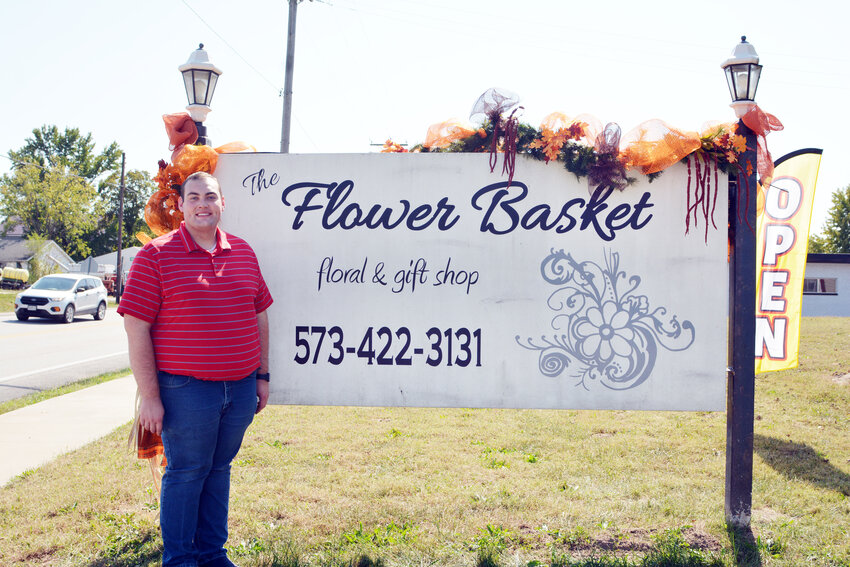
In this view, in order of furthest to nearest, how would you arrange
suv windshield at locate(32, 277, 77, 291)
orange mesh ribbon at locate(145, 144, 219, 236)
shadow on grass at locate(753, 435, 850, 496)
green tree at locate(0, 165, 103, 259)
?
green tree at locate(0, 165, 103, 259) → suv windshield at locate(32, 277, 77, 291) → shadow on grass at locate(753, 435, 850, 496) → orange mesh ribbon at locate(145, 144, 219, 236)

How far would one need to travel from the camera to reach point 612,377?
400 centimetres

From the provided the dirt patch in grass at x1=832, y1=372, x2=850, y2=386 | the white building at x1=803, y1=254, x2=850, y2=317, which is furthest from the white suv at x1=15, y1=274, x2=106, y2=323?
the white building at x1=803, y1=254, x2=850, y2=317

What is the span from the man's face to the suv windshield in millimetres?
20168

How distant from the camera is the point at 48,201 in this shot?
2304 inches

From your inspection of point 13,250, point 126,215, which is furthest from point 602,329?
point 126,215

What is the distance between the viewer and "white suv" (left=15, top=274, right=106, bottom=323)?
63.3 ft

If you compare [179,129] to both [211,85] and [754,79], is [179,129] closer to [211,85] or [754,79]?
[211,85]

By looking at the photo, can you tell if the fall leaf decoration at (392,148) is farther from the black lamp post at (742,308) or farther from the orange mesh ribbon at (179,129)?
the black lamp post at (742,308)

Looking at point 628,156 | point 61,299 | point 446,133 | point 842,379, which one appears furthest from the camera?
point 61,299

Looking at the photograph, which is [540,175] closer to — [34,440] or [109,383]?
[34,440]

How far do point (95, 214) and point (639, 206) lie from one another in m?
69.2

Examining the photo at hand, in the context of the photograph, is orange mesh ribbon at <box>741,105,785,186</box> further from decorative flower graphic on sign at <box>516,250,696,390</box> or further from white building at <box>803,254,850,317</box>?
white building at <box>803,254,850,317</box>

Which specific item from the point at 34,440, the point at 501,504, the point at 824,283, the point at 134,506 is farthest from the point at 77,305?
the point at 824,283

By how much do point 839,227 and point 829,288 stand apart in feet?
80.8
